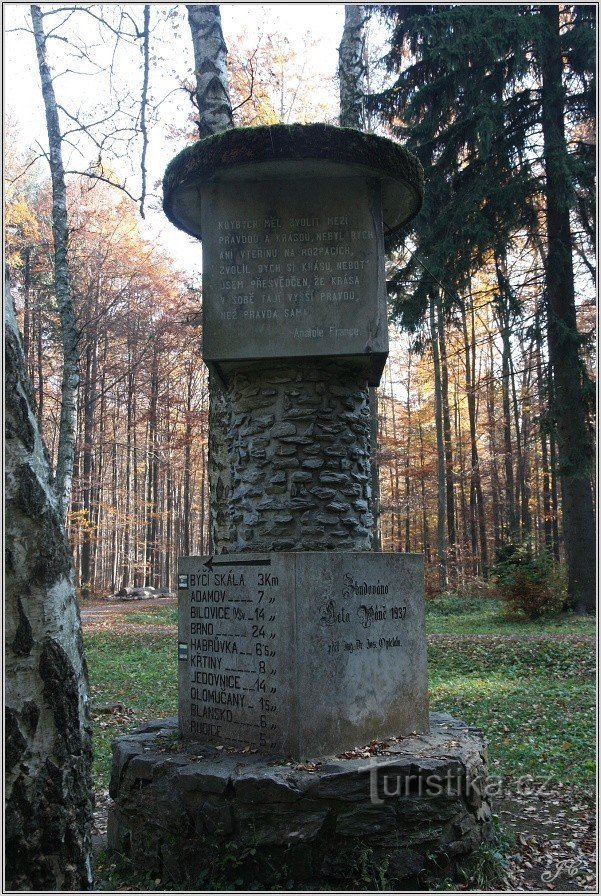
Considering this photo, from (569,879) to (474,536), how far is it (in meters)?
21.2

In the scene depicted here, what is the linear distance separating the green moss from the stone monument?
0.05 ft

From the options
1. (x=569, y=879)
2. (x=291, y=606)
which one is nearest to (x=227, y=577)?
(x=291, y=606)

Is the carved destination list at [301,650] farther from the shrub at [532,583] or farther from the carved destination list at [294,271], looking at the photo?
the shrub at [532,583]

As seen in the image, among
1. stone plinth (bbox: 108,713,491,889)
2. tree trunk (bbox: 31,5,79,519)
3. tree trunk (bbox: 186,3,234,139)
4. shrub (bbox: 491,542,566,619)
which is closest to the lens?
stone plinth (bbox: 108,713,491,889)

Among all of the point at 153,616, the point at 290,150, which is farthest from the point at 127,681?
the point at 153,616

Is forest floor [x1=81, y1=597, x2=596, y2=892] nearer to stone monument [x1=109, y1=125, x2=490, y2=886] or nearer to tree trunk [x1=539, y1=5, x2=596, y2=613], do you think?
stone monument [x1=109, y1=125, x2=490, y2=886]

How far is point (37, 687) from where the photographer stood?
2.61 meters

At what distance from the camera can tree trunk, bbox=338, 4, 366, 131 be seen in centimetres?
1139

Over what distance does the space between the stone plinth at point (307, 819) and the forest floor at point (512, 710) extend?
9.9 inches

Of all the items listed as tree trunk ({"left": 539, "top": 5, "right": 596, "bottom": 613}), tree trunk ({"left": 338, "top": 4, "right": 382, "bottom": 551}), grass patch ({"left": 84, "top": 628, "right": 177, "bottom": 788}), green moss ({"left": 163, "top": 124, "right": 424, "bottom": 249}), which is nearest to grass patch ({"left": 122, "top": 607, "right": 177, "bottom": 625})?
grass patch ({"left": 84, "top": 628, "right": 177, "bottom": 788})

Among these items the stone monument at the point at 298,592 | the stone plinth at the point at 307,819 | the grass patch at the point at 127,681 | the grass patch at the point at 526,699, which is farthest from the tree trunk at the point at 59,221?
the stone plinth at the point at 307,819

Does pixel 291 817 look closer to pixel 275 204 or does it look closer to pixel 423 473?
pixel 275 204

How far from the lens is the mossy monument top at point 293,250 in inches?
214

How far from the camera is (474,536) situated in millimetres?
24766
